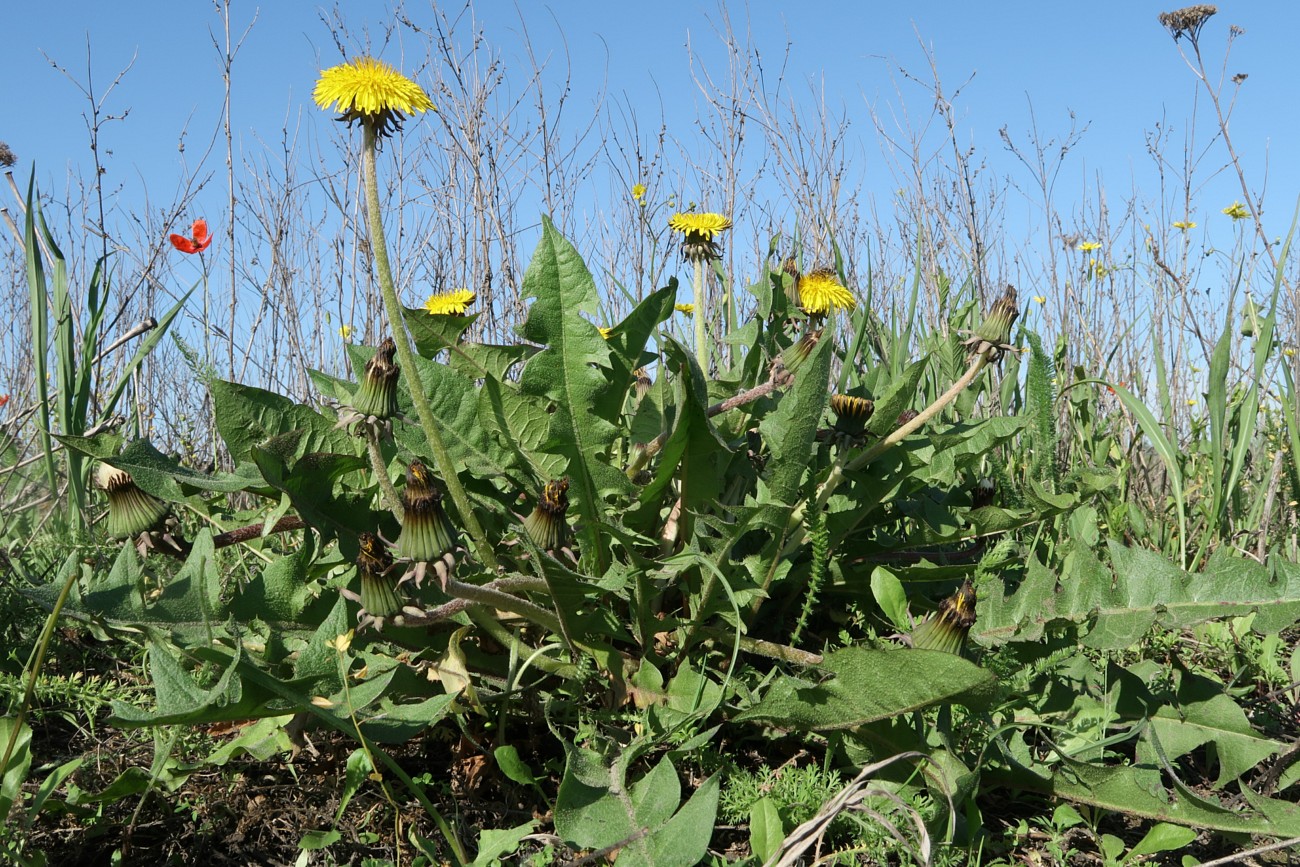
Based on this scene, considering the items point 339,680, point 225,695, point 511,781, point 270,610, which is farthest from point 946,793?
point 270,610

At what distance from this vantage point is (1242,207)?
464 centimetres

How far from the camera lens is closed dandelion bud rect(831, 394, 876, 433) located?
5.14 feet

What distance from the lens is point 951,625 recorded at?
52.4 inches

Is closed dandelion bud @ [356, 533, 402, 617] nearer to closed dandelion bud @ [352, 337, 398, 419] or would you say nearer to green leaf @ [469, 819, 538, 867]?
closed dandelion bud @ [352, 337, 398, 419]

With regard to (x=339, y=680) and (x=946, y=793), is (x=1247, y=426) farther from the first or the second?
(x=339, y=680)

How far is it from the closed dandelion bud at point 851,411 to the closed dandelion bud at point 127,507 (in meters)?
1.10

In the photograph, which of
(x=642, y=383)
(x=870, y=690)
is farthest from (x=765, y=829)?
(x=642, y=383)

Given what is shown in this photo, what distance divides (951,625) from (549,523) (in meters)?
0.58

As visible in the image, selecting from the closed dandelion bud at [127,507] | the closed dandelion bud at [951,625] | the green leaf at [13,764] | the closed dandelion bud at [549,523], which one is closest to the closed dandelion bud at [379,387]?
the closed dandelion bud at [549,523]

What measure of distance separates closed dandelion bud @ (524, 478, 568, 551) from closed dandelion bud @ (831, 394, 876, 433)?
479mm

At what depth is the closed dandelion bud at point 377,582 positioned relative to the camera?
127 centimetres

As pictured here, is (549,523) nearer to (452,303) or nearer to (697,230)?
(697,230)

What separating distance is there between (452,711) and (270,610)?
0.34 m

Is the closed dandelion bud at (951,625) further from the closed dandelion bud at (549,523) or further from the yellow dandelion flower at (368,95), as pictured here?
the yellow dandelion flower at (368,95)
